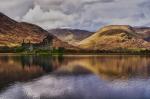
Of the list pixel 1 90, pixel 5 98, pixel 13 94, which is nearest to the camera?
pixel 5 98

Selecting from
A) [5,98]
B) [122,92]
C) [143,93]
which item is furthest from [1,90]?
[143,93]

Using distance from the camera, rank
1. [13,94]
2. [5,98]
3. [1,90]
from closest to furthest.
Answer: [5,98] < [13,94] < [1,90]

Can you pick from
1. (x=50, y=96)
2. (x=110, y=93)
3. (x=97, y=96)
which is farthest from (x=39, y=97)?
(x=110, y=93)

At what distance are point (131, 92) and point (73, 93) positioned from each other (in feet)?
40.6

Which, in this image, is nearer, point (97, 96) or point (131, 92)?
point (97, 96)

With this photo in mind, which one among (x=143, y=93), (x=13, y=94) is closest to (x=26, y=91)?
(x=13, y=94)

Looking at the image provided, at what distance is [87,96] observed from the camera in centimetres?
6319

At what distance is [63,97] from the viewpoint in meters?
61.6

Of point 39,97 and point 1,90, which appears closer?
point 39,97

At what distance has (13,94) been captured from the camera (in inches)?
2576

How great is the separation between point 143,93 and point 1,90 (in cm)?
3038

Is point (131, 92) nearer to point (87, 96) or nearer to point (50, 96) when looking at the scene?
point (87, 96)

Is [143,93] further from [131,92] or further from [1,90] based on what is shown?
[1,90]

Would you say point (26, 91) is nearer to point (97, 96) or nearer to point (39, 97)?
point (39, 97)
